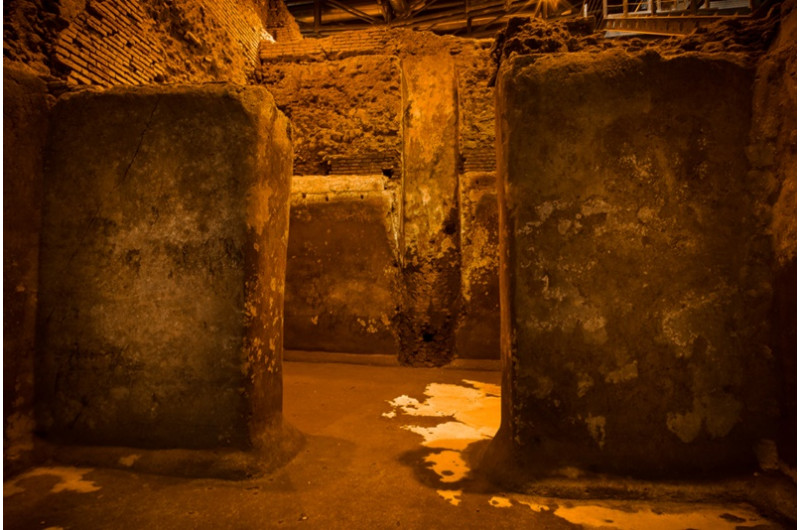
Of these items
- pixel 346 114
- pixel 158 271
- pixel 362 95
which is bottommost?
pixel 158 271

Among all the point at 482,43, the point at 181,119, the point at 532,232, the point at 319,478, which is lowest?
the point at 319,478

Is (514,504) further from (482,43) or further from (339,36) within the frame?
(339,36)

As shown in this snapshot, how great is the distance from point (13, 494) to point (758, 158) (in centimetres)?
440

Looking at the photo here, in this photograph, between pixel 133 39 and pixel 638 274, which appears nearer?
pixel 638 274

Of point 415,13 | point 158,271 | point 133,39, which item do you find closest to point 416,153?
point 133,39

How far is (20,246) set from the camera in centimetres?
259

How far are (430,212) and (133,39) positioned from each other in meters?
4.17

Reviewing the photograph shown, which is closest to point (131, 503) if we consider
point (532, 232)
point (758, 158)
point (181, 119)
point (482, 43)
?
point (181, 119)

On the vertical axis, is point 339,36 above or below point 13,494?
above

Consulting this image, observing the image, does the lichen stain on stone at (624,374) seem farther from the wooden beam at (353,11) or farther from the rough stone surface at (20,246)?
the wooden beam at (353,11)

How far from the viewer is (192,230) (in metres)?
2.62

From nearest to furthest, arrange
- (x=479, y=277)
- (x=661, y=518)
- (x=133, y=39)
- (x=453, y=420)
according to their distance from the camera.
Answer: (x=661, y=518), (x=453, y=420), (x=133, y=39), (x=479, y=277)

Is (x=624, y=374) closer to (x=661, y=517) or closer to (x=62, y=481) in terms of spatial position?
(x=661, y=517)

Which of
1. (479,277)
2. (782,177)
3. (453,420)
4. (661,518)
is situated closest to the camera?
(661,518)
